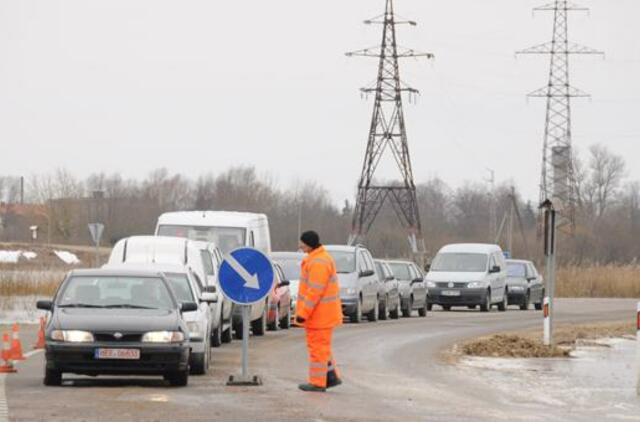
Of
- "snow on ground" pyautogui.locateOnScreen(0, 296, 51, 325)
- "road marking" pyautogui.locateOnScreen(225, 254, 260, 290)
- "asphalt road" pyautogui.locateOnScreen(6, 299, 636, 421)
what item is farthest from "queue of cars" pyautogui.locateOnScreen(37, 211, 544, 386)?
"snow on ground" pyautogui.locateOnScreen(0, 296, 51, 325)

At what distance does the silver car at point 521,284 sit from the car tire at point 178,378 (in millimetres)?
34945

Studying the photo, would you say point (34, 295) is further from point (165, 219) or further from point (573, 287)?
point (573, 287)

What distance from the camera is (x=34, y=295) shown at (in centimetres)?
4638

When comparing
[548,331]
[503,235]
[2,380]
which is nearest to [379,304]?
[548,331]

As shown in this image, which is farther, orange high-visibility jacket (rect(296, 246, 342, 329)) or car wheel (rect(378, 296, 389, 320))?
car wheel (rect(378, 296, 389, 320))

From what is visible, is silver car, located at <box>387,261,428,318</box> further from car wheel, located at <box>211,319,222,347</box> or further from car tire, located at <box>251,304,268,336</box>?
car wheel, located at <box>211,319,222,347</box>

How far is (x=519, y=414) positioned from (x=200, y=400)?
3.14m

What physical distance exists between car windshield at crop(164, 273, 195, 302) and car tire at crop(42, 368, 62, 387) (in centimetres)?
410

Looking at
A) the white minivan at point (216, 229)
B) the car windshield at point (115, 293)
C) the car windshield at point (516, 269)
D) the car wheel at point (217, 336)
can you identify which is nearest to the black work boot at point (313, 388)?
the car windshield at point (115, 293)

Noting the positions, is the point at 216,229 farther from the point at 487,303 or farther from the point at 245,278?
the point at 487,303

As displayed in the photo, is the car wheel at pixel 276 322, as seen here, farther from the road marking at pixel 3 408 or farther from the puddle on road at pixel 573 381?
the road marking at pixel 3 408

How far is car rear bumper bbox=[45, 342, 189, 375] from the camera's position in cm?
1781

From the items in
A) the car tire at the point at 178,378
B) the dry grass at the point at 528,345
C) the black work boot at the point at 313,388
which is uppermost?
the dry grass at the point at 528,345

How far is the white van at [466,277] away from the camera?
158 feet
